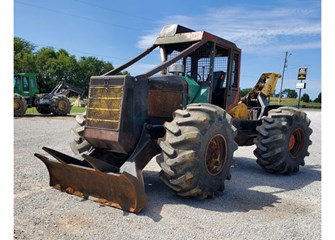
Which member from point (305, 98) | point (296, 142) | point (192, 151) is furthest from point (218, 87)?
point (305, 98)

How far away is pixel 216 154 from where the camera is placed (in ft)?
17.2

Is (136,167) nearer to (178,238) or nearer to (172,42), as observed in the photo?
(178,238)

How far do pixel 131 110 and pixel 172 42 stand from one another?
6.33 ft

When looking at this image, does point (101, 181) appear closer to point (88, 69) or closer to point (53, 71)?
point (53, 71)

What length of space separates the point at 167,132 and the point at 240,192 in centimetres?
176

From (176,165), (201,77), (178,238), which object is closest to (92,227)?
(178,238)

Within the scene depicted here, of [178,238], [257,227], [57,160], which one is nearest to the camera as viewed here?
[178,238]

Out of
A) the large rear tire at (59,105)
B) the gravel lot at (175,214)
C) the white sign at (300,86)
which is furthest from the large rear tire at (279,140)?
the white sign at (300,86)

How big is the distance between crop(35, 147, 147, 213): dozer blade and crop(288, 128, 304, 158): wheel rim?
13.8ft

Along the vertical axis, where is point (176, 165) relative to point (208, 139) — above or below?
below

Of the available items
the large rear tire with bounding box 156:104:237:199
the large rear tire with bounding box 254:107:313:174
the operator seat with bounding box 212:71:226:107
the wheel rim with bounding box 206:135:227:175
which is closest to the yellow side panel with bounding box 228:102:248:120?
the operator seat with bounding box 212:71:226:107

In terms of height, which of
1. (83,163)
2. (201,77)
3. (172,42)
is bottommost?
(83,163)

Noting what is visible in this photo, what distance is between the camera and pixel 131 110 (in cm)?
497

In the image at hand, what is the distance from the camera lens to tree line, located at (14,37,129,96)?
169 feet
